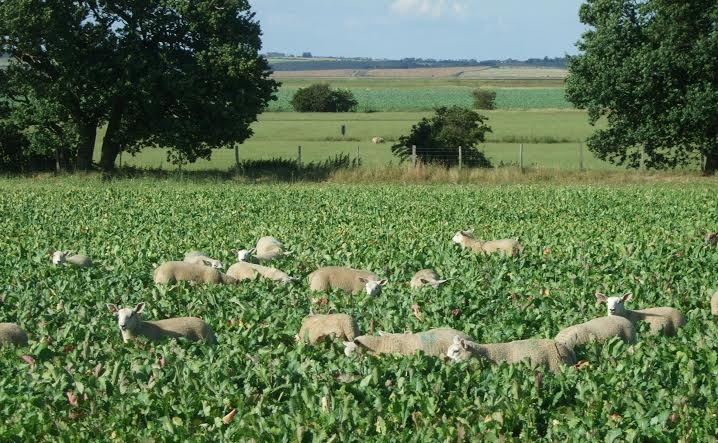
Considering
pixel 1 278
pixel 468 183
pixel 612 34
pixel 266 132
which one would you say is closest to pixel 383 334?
pixel 1 278

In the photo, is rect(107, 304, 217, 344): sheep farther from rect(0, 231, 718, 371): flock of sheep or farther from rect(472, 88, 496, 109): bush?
rect(472, 88, 496, 109): bush

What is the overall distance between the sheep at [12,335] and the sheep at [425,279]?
498 cm

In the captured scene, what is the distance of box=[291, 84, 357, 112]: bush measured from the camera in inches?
3885

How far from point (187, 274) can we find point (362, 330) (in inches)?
163

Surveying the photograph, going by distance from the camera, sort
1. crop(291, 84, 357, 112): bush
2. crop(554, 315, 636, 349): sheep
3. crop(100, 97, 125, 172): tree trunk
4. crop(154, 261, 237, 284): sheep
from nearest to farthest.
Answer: crop(554, 315, 636, 349): sheep, crop(154, 261, 237, 284): sheep, crop(100, 97, 125, 172): tree trunk, crop(291, 84, 357, 112): bush

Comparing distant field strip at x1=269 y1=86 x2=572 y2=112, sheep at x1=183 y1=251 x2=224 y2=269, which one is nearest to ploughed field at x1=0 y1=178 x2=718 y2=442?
sheep at x1=183 y1=251 x2=224 y2=269

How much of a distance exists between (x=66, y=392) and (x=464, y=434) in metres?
3.10

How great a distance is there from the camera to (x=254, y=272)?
14.6 meters

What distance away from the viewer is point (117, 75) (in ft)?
125

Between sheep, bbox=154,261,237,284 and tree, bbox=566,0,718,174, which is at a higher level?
tree, bbox=566,0,718,174

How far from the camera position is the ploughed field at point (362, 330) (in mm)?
7605

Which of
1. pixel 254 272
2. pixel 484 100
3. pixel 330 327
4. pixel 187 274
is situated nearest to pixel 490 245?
pixel 254 272

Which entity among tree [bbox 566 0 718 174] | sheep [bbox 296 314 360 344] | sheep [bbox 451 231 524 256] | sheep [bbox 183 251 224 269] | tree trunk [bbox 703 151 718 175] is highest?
tree [bbox 566 0 718 174]

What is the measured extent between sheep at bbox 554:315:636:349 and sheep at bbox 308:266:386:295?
3715 millimetres
